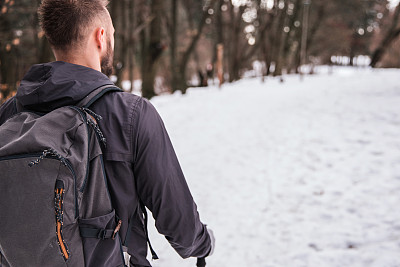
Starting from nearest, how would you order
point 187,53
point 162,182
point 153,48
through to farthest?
point 162,182 < point 153,48 < point 187,53

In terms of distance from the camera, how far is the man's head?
123cm

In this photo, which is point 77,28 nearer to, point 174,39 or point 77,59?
point 77,59

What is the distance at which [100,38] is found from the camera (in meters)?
1.30

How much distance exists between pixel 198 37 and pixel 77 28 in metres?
12.9

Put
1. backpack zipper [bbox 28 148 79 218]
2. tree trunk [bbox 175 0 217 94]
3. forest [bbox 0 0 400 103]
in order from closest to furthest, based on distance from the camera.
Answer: backpack zipper [bbox 28 148 79 218], forest [bbox 0 0 400 103], tree trunk [bbox 175 0 217 94]

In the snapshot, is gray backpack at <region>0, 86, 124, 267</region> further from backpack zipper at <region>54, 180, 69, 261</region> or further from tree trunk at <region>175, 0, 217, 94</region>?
tree trunk at <region>175, 0, 217, 94</region>

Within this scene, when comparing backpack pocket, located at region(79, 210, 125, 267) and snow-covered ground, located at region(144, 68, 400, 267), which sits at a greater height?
backpack pocket, located at region(79, 210, 125, 267)

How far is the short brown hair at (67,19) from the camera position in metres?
1.23

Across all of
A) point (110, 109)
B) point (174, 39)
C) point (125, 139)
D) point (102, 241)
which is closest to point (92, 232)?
point (102, 241)

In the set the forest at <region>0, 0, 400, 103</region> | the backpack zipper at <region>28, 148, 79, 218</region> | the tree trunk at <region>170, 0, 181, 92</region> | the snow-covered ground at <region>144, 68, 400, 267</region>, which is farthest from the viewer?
the tree trunk at <region>170, 0, 181, 92</region>

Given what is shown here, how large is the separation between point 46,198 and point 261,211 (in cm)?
360

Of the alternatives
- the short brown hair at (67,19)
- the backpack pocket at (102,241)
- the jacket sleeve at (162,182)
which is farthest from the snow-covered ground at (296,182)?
the short brown hair at (67,19)

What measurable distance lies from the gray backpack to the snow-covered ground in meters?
2.31

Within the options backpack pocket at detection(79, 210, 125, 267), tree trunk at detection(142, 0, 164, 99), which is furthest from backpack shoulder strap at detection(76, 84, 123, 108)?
tree trunk at detection(142, 0, 164, 99)
